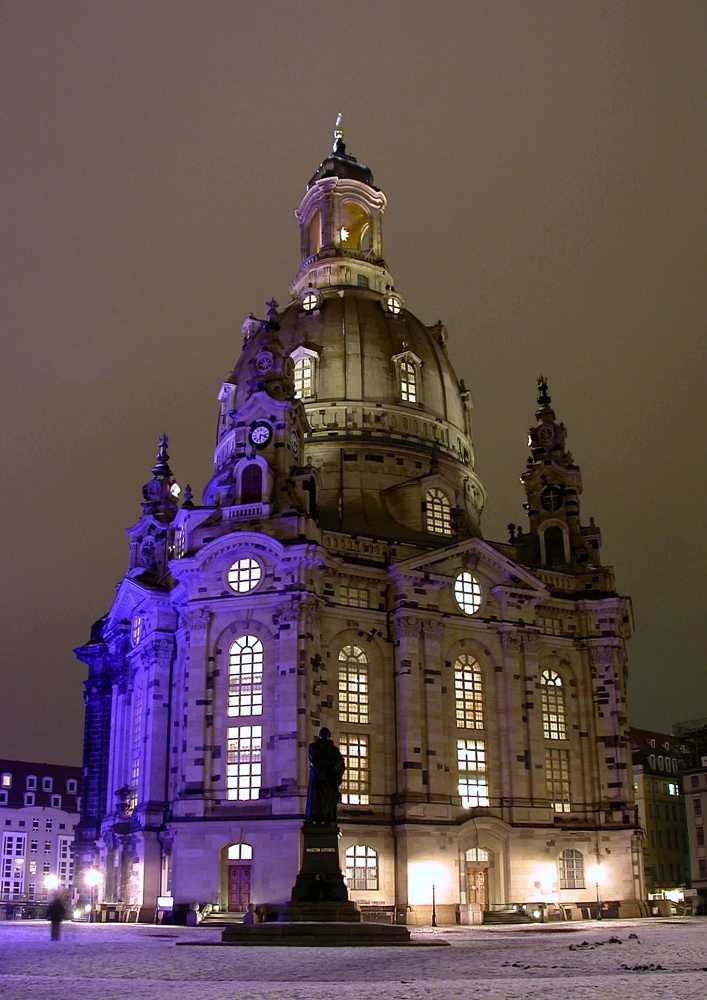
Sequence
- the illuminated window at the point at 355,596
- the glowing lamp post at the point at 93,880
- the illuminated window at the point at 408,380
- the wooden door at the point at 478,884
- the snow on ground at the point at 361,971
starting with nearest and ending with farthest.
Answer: the snow on ground at the point at 361,971 < the wooden door at the point at 478,884 < the illuminated window at the point at 355,596 < the glowing lamp post at the point at 93,880 < the illuminated window at the point at 408,380

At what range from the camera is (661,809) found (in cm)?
11075

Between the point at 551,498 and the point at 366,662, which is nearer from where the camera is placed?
the point at 366,662

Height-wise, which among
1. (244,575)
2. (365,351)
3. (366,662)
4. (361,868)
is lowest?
(361,868)

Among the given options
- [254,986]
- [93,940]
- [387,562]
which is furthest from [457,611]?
[254,986]

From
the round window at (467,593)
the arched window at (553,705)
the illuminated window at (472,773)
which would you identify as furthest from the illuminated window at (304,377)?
the illuminated window at (472,773)

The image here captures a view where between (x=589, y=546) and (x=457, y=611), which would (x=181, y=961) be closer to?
(x=457, y=611)

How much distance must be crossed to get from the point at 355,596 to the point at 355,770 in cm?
1000

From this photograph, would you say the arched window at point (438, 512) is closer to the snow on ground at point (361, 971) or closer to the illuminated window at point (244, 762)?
the illuminated window at point (244, 762)

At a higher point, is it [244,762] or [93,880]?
[244,762]

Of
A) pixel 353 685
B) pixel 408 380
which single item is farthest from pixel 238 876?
pixel 408 380

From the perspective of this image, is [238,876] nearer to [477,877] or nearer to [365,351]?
[477,877]

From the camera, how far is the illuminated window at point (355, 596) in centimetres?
7019

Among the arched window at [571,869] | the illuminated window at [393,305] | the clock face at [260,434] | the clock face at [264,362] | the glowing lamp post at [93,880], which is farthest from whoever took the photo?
the illuminated window at [393,305]

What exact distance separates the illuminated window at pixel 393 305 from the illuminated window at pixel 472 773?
1301 inches
